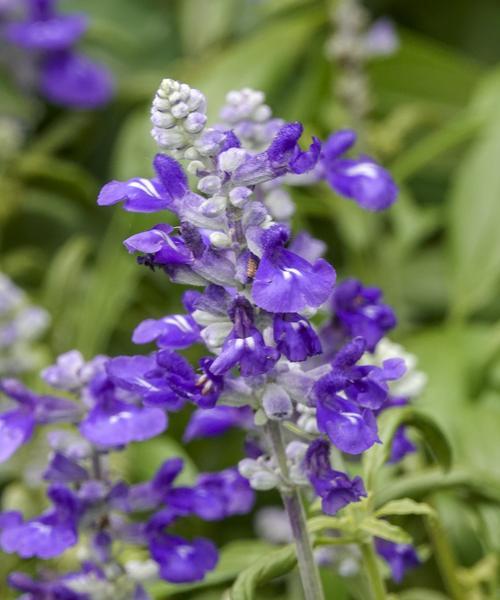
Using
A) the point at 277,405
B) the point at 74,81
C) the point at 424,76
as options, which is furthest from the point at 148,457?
the point at 424,76

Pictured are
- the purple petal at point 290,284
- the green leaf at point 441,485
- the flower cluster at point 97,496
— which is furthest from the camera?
the green leaf at point 441,485

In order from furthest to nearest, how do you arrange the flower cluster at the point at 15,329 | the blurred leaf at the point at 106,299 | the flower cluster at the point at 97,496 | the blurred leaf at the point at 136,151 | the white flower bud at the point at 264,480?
the blurred leaf at the point at 136,151 → the blurred leaf at the point at 106,299 → the flower cluster at the point at 15,329 → the flower cluster at the point at 97,496 → the white flower bud at the point at 264,480

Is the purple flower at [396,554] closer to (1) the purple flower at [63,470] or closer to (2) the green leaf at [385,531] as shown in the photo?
(2) the green leaf at [385,531]

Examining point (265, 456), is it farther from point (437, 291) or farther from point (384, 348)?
point (437, 291)

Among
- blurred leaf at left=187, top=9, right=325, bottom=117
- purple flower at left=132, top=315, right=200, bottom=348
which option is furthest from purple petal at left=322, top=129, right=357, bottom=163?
blurred leaf at left=187, top=9, right=325, bottom=117

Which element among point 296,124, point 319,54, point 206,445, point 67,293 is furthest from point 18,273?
point 296,124

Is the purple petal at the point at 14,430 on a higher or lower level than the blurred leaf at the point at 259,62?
lower

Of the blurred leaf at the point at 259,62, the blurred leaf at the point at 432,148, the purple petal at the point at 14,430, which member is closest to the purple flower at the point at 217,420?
the purple petal at the point at 14,430

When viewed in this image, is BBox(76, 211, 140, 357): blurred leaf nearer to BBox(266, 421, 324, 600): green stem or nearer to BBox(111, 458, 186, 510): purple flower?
BBox(111, 458, 186, 510): purple flower
